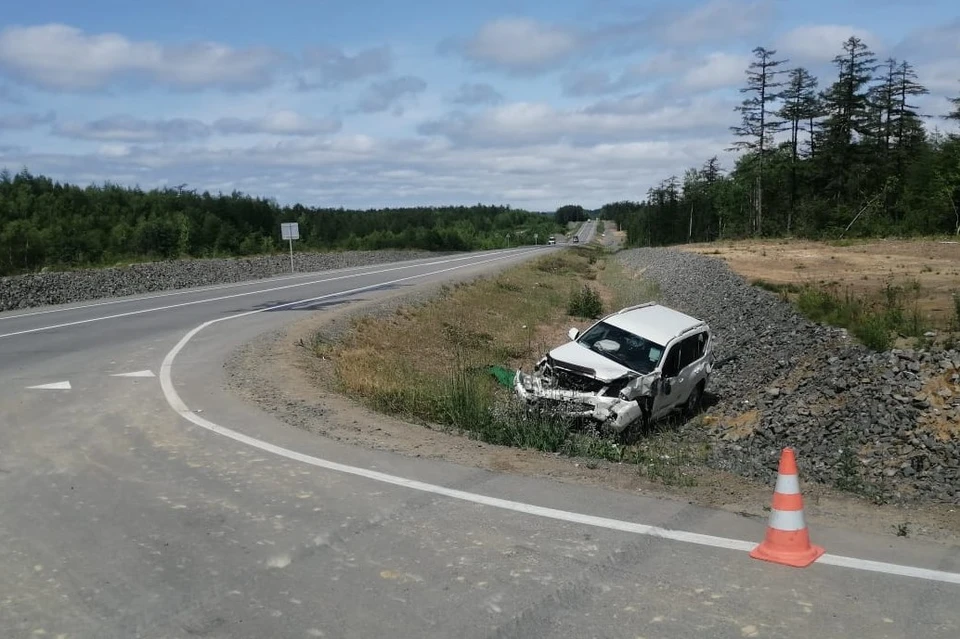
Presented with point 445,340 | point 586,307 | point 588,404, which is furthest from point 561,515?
point 586,307

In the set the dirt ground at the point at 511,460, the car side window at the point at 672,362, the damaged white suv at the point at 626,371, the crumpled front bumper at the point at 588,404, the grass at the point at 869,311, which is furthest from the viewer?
the grass at the point at 869,311

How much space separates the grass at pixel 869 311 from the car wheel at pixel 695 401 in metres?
2.84

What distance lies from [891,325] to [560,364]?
6.60 m

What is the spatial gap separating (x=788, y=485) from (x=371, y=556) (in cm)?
272

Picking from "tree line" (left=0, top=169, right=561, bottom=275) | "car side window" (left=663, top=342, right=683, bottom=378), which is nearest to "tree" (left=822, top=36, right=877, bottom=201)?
"tree line" (left=0, top=169, right=561, bottom=275)

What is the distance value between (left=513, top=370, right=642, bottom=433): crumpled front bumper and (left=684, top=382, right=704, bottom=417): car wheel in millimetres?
2920

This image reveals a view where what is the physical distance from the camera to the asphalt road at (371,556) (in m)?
4.21

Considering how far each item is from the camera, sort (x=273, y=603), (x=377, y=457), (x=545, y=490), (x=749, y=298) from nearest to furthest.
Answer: (x=273, y=603)
(x=545, y=490)
(x=377, y=457)
(x=749, y=298)

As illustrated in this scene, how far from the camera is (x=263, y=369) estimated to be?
12328 millimetres

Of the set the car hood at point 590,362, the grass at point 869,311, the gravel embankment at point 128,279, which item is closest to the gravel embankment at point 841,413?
the grass at point 869,311

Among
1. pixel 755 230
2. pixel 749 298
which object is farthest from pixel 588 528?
pixel 755 230

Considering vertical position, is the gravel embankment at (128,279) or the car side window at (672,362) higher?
the gravel embankment at (128,279)

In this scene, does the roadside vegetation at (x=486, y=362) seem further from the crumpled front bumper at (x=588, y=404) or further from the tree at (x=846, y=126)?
the tree at (x=846, y=126)

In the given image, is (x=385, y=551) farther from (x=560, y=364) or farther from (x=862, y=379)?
(x=862, y=379)
